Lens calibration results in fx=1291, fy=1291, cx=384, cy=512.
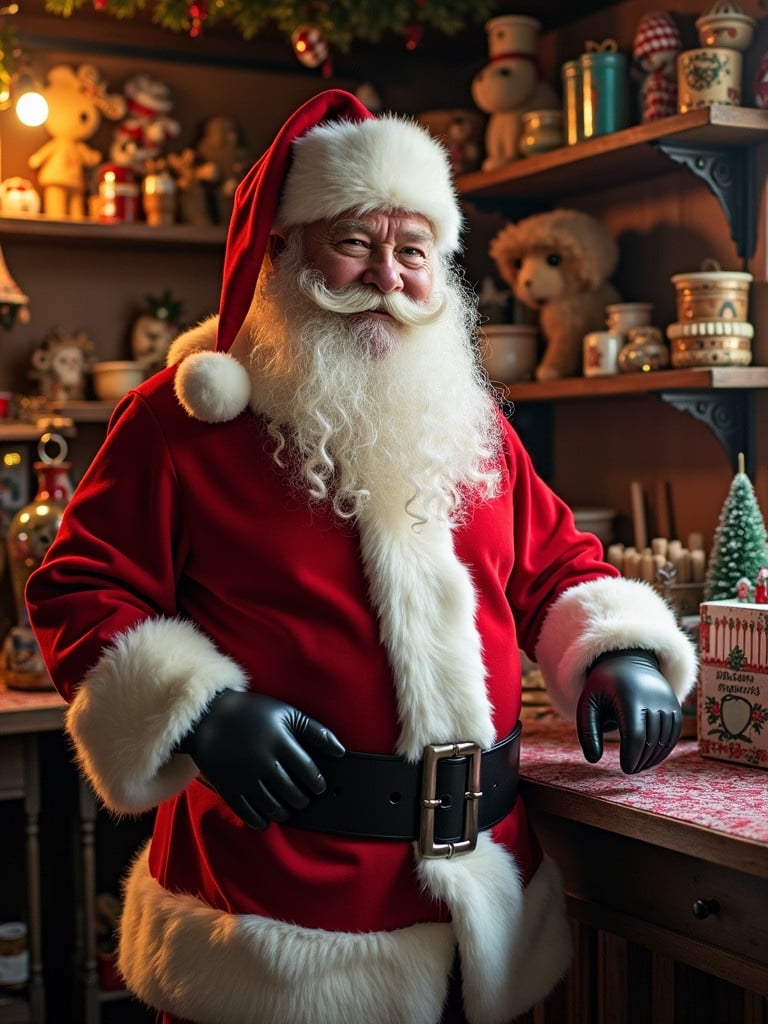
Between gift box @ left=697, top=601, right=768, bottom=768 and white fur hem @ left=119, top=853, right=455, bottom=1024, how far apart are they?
482mm

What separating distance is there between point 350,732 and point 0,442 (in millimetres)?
1608

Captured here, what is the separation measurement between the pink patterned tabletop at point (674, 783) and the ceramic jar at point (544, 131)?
1.18 metres

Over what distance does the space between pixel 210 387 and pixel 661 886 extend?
2.74 ft

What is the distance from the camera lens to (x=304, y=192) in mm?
1605

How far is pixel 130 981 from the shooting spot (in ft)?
5.22

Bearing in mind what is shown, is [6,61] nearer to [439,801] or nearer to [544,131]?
[544,131]

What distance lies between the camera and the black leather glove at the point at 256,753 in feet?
4.58

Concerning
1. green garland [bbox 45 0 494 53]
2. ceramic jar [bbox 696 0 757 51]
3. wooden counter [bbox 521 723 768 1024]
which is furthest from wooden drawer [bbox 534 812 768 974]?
green garland [bbox 45 0 494 53]

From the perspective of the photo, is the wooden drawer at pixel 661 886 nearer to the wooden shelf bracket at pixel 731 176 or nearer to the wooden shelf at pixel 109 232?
the wooden shelf bracket at pixel 731 176

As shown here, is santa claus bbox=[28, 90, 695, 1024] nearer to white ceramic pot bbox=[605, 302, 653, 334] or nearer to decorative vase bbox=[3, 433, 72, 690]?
white ceramic pot bbox=[605, 302, 653, 334]

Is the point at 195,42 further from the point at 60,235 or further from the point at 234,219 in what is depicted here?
the point at 234,219

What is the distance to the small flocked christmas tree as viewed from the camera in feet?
6.24

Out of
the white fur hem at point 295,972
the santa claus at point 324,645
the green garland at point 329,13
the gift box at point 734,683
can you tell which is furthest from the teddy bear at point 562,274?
the white fur hem at point 295,972

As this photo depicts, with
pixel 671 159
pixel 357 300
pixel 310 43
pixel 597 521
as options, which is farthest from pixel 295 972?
pixel 310 43
